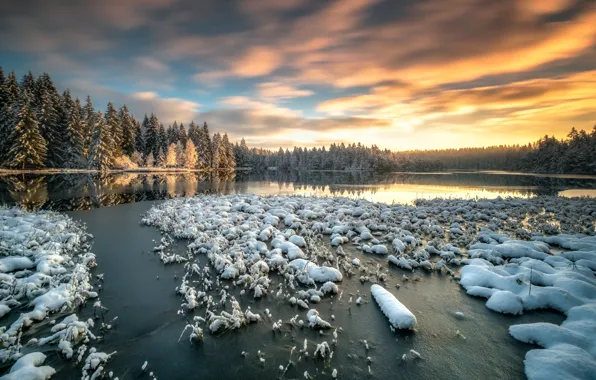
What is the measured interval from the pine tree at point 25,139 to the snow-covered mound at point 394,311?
6340 cm

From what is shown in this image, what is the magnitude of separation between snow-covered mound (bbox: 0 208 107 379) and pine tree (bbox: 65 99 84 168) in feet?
182

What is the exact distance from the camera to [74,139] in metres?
56.2

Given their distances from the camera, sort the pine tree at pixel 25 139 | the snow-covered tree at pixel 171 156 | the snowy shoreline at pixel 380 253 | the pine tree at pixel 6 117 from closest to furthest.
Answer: the snowy shoreline at pixel 380 253 < the pine tree at pixel 25 139 < the pine tree at pixel 6 117 < the snow-covered tree at pixel 171 156

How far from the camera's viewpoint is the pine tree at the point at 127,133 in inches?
2781

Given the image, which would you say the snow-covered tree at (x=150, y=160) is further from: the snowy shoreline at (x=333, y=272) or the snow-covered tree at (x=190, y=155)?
the snowy shoreline at (x=333, y=272)

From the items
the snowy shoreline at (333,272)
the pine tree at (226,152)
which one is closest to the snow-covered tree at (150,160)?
the pine tree at (226,152)

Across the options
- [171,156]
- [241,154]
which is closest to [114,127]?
[171,156]

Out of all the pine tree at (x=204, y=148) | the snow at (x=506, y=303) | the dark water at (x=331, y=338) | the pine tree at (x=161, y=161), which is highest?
the pine tree at (x=204, y=148)

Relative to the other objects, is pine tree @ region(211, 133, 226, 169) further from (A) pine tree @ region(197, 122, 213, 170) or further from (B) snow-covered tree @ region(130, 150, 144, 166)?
(B) snow-covered tree @ region(130, 150, 144, 166)

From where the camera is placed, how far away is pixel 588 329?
5875mm

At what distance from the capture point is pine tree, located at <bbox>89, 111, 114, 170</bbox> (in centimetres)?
5647

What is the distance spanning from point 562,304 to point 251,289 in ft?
30.0

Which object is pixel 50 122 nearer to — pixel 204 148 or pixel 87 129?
pixel 87 129

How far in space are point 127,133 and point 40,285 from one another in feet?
252
